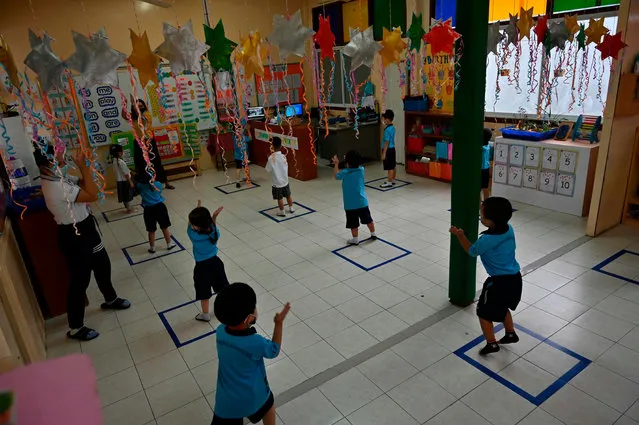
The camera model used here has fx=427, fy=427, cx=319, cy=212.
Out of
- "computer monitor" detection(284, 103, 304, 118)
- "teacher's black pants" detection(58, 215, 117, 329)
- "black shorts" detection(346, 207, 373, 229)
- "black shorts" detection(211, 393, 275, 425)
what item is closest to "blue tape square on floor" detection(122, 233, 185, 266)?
"teacher's black pants" detection(58, 215, 117, 329)

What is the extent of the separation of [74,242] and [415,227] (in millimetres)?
4103

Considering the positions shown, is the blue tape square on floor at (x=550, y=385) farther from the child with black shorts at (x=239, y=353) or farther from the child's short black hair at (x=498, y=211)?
the child with black shorts at (x=239, y=353)

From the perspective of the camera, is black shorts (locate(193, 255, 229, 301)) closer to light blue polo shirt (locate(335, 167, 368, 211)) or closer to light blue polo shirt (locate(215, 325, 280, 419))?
light blue polo shirt (locate(215, 325, 280, 419))

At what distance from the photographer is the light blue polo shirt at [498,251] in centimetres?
301

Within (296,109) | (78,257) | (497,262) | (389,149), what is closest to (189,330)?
(78,257)

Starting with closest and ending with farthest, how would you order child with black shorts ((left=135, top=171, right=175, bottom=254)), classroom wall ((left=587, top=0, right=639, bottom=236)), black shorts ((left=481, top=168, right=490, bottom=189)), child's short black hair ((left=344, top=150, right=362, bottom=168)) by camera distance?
classroom wall ((left=587, top=0, right=639, bottom=236)), child's short black hair ((left=344, top=150, right=362, bottom=168)), child with black shorts ((left=135, top=171, right=175, bottom=254)), black shorts ((left=481, top=168, right=490, bottom=189))

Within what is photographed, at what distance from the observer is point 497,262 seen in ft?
10.0

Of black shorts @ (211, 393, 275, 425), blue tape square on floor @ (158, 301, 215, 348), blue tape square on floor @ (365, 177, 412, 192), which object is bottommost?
blue tape square on floor @ (158, 301, 215, 348)

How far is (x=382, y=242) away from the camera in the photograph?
5.51 metres

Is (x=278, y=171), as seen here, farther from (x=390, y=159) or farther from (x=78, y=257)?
(x=78, y=257)

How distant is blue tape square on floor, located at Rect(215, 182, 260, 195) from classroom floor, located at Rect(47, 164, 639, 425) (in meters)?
2.21

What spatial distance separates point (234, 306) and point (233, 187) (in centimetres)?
646

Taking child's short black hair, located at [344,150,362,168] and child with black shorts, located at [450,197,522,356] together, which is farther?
child's short black hair, located at [344,150,362,168]

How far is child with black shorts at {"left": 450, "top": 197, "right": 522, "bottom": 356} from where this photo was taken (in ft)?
9.79
